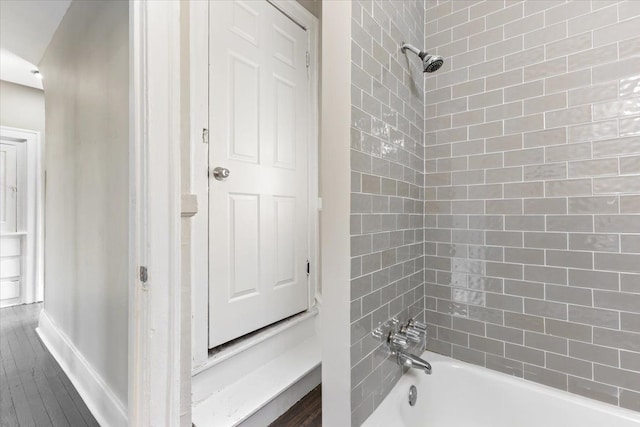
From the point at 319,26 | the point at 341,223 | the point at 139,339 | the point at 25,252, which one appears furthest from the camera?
the point at 25,252

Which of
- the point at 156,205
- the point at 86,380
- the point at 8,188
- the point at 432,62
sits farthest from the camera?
the point at 8,188

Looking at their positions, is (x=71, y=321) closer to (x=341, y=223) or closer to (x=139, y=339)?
(x=139, y=339)

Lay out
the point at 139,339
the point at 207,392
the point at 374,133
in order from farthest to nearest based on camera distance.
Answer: the point at 207,392
the point at 374,133
the point at 139,339

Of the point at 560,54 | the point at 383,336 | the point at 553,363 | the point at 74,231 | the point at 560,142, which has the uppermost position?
the point at 560,54

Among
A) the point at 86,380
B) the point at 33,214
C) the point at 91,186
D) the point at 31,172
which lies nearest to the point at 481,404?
the point at 86,380

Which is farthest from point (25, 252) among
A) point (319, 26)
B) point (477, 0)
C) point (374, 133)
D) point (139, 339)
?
point (477, 0)

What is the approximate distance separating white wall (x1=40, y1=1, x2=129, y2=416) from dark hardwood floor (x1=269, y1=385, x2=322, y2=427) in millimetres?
738

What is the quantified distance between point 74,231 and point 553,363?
2623 mm

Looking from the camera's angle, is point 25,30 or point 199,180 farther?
point 25,30

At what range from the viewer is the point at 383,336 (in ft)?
4.06

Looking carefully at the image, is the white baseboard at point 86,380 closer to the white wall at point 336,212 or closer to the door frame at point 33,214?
the white wall at point 336,212

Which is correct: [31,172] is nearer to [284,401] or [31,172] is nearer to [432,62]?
[284,401]

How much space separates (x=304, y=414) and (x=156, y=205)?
1299 mm

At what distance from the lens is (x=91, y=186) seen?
5.02ft
